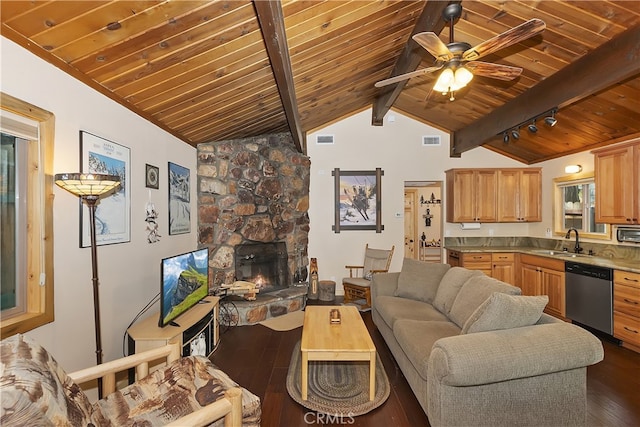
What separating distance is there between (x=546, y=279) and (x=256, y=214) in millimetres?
4211

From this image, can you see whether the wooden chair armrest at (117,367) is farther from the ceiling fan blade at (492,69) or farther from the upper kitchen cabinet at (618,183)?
the upper kitchen cabinet at (618,183)

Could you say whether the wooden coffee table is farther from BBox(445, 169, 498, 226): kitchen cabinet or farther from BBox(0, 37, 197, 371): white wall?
BBox(445, 169, 498, 226): kitchen cabinet

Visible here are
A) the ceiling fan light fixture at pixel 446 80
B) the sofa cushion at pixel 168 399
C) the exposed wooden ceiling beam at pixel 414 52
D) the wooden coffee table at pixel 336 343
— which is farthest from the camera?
the exposed wooden ceiling beam at pixel 414 52

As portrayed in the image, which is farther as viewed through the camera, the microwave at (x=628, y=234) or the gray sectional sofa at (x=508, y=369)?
the microwave at (x=628, y=234)

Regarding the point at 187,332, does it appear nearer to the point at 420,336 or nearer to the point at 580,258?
the point at 420,336

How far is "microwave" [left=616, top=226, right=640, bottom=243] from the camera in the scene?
12.7 feet

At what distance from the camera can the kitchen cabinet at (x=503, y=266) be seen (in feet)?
16.9

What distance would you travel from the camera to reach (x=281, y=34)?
212 centimetres

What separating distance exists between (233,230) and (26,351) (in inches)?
135

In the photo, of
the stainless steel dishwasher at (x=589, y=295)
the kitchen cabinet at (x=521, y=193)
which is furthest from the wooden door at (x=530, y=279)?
the kitchen cabinet at (x=521, y=193)

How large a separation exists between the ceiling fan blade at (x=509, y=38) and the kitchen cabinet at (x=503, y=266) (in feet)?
11.9

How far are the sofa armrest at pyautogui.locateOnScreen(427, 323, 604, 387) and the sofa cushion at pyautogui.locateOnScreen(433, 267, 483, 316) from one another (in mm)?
1087

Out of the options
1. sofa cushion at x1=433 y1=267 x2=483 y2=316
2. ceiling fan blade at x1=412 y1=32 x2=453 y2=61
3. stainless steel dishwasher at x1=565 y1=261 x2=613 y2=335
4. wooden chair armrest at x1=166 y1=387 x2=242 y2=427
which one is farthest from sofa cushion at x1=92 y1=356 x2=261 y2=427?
stainless steel dishwasher at x1=565 y1=261 x2=613 y2=335

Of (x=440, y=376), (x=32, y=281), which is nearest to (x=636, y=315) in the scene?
(x=440, y=376)
